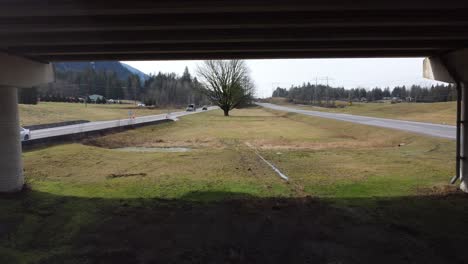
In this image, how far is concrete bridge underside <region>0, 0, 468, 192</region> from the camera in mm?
7328

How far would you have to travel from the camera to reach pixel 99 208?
9.70 meters

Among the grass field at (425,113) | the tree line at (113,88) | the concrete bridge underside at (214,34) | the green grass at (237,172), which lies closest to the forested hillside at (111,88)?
the tree line at (113,88)

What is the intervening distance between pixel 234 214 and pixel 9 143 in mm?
6727

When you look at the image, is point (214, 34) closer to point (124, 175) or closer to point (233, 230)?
point (233, 230)

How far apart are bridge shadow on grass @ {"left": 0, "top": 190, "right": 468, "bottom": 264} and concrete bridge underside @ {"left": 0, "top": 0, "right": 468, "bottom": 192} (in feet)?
9.76

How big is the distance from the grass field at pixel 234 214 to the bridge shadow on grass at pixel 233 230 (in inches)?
0.9

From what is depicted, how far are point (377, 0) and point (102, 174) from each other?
11.2 meters

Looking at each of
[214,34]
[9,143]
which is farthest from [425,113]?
[9,143]

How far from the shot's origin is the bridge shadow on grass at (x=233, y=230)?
22.6 ft

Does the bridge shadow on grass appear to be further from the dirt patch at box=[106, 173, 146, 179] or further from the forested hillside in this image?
the forested hillside

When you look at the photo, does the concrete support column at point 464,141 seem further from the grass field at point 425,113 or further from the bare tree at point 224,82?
the bare tree at point 224,82

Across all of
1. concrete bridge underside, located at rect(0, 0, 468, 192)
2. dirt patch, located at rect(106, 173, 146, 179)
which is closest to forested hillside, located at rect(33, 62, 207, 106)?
dirt patch, located at rect(106, 173, 146, 179)

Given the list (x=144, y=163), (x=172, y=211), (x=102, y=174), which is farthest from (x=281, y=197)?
(x=144, y=163)

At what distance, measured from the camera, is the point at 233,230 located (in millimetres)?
8156
